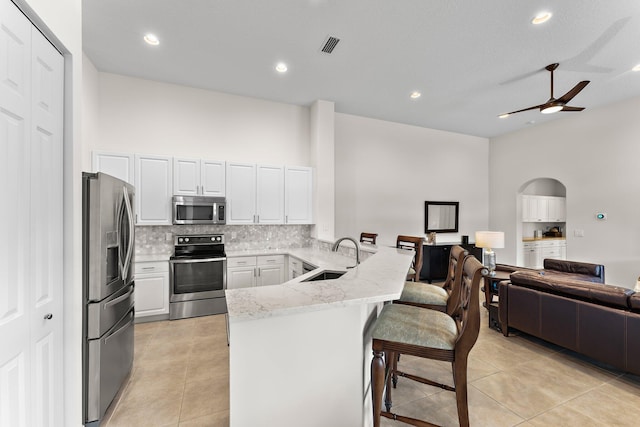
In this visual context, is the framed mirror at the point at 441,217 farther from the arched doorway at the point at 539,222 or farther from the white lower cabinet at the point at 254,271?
the white lower cabinet at the point at 254,271

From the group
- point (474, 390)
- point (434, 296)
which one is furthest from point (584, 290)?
point (434, 296)

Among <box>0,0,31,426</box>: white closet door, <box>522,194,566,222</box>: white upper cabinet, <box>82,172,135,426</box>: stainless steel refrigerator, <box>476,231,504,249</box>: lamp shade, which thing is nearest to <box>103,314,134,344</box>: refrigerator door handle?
<box>82,172,135,426</box>: stainless steel refrigerator

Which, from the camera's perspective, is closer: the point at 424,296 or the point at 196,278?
the point at 424,296

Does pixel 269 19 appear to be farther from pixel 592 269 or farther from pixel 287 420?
pixel 592 269

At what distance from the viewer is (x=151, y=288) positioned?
3.54 metres

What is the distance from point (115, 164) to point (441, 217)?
6261mm

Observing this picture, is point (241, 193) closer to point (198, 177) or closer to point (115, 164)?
point (198, 177)

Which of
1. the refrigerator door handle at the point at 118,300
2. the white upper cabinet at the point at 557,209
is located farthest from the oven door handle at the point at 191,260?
the white upper cabinet at the point at 557,209

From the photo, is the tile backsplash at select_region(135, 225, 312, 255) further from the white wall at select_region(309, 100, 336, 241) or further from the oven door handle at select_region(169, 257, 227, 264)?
the oven door handle at select_region(169, 257, 227, 264)

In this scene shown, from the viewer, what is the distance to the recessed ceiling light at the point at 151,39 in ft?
9.96

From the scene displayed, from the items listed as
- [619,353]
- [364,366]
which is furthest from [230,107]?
[619,353]

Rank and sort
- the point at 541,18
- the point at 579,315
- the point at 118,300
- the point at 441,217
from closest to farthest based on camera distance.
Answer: the point at 118,300 → the point at 579,315 → the point at 541,18 → the point at 441,217

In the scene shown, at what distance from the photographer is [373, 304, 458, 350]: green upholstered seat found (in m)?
1.48

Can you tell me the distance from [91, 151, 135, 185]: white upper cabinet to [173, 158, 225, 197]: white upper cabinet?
1.73 ft
